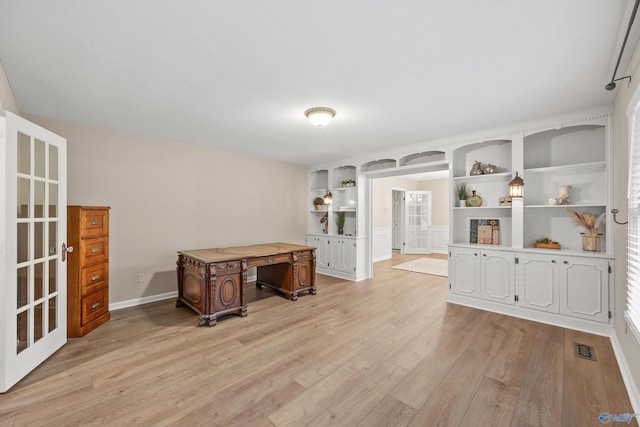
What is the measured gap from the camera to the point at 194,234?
14.6 feet

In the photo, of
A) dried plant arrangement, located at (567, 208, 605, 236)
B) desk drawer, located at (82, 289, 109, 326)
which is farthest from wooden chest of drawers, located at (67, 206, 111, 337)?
dried plant arrangement, located at (567, 208, 605, 236)

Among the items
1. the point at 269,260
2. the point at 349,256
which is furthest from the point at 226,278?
the point at 349,256

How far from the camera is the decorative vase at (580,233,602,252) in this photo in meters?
3.04

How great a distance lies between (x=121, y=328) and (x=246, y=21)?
330 centimetres

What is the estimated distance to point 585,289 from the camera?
3010 millimetres

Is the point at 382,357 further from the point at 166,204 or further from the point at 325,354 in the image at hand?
the point at 166,204

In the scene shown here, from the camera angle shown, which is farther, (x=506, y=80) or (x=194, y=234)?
(x=194, y=234)

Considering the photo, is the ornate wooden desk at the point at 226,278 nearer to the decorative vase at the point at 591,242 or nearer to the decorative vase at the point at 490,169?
the decorative vase at the point at 490,169

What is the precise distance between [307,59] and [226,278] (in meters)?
2.54

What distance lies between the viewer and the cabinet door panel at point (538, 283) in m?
3.20

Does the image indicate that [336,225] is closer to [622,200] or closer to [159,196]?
[159,196]

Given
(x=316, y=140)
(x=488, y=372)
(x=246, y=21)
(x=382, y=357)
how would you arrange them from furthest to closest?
(x=316, y=140)
(x=382, y=357)
(x=488, y=372)
(x=246, y=21)

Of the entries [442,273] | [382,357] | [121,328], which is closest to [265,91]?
[382,357]

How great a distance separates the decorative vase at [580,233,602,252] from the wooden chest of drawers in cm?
546
